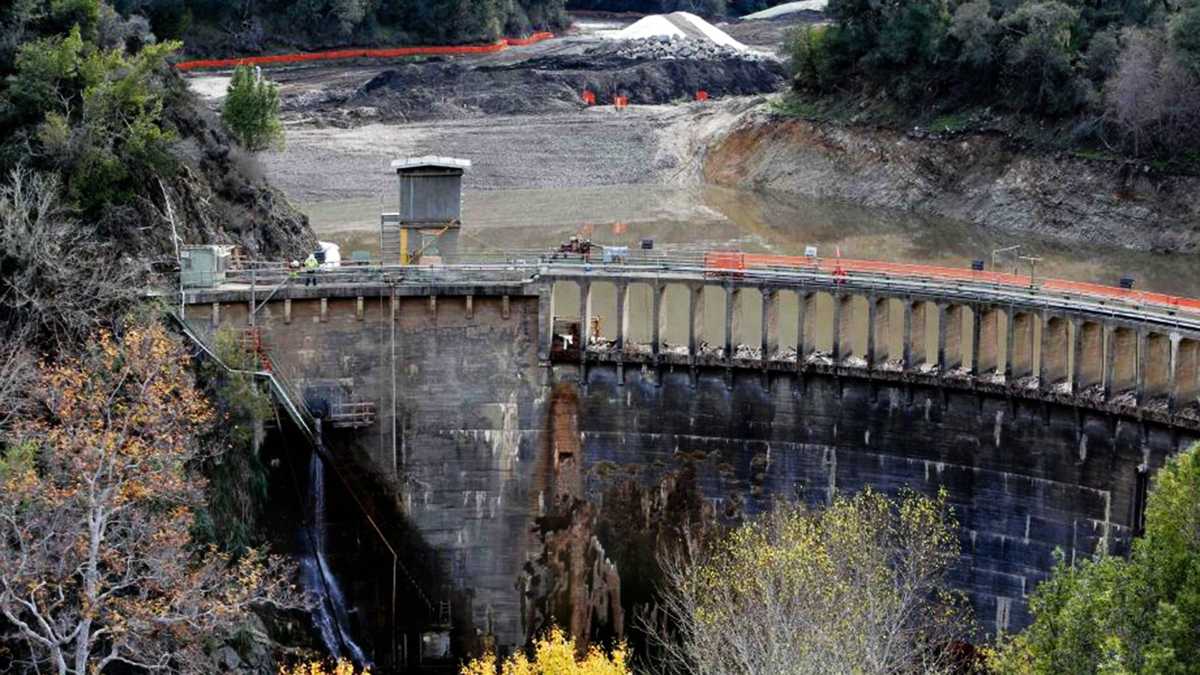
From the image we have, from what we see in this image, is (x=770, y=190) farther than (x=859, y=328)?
Yes

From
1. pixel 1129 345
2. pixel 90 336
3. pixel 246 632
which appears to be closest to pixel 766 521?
pixel 1129 345

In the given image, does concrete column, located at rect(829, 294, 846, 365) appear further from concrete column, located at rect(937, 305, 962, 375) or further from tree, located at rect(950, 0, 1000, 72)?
tree, located at rect(950, 0, 1000, 72)

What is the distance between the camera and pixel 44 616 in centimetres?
4334

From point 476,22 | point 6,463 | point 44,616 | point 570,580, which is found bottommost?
point 570,580

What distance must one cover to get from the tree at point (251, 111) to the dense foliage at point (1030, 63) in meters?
45.3

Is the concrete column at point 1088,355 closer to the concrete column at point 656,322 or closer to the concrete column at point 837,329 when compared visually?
the concrete column at point 837,329

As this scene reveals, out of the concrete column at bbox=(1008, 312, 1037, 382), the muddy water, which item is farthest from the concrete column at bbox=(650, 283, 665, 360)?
the muddy water

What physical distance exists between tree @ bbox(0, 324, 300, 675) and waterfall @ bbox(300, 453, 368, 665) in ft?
23.5

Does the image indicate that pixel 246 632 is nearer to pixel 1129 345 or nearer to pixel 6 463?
pixel 6 463

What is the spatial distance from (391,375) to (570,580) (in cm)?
862

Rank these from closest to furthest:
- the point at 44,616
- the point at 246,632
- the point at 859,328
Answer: the point at 44,616
the point at 246,632
the point at 859,328

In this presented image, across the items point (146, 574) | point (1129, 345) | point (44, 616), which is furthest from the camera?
point (1129, 345)

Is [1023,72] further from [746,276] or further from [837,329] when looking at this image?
[837,329]

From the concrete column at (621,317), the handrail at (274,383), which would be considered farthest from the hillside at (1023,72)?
the handrail at (274,383)
